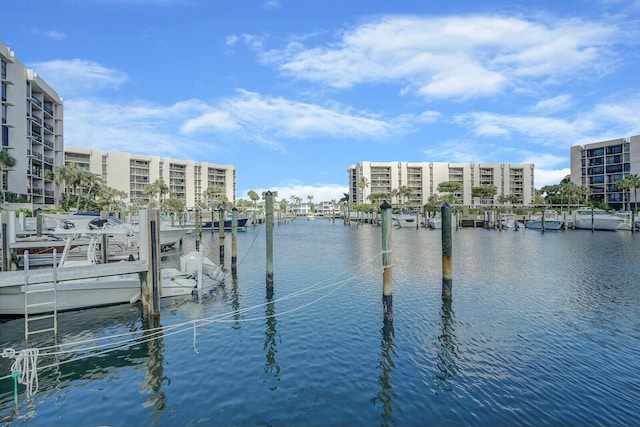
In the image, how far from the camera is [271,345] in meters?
11.0

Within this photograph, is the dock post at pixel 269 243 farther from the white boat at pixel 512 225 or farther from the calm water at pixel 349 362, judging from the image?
the white boat at pixel 512 225

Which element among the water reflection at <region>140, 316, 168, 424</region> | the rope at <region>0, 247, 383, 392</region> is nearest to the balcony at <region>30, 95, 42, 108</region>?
the water reflection at <region>140, 316, 168, 424</region>

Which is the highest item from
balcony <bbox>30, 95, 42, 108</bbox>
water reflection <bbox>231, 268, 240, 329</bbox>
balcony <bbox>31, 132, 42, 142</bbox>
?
balcony <bbox>30, 95, 42, 108</bbox>

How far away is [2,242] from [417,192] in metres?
145

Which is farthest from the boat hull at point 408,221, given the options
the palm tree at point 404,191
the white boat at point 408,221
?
the palm tree at point 404,191

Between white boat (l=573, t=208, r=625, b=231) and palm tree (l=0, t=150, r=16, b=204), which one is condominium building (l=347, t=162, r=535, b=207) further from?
palm tree (l=0, t=150, r=16, b=204)

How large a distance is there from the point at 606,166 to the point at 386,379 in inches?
4780

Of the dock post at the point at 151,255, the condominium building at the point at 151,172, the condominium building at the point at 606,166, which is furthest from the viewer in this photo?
the condominium building at the point at 151,172

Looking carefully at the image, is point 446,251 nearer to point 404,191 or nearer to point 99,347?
point 99,347

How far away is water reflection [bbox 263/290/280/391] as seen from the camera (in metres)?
9.11

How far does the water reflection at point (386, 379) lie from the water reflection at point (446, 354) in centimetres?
114

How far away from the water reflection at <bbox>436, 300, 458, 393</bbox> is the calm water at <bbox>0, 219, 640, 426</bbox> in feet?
0.18

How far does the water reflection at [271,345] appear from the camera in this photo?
9.11 metres

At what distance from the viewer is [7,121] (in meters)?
52.6
